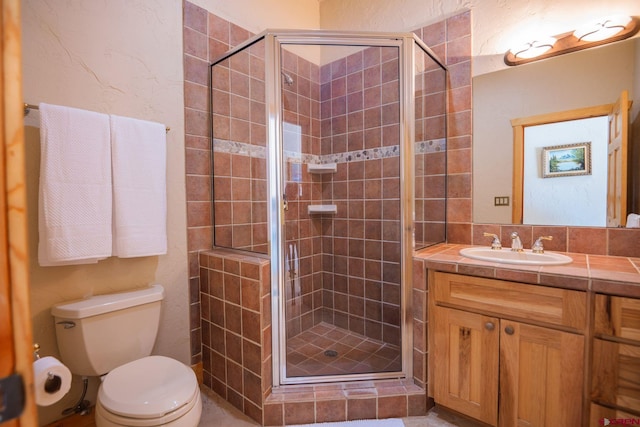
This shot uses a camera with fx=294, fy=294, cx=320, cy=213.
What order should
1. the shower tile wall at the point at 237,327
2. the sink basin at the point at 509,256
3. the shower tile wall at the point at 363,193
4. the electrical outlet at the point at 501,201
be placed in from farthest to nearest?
the shower tile wall at the point at 363,193, the electrical outlet at the point at 501,201, the shower tile wall at the point at 237,327, the sink basin at the point at 509,256

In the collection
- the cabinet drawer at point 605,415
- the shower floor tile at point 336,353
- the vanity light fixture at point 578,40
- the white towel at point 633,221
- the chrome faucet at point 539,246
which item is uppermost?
the vanity light fixture at point 578,40

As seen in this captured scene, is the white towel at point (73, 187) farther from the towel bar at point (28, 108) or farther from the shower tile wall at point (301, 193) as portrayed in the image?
the shower tile wall at point (301, 193)

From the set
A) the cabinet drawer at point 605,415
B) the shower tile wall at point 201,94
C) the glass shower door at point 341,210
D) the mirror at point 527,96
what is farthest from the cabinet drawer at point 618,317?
the shower tile wall at point 201,94

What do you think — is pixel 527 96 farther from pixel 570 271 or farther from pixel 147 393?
pixel 147 393

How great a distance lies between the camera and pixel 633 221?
150cm

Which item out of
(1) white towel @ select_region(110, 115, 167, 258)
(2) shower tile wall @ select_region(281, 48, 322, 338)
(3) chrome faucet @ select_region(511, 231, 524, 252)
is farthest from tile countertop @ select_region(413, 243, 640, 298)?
(1) white towel @ select_region(110, 115, 167, 258)

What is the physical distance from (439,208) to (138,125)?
1916 mm

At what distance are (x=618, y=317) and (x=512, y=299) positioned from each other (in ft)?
1.12

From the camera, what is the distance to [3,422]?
360 mm

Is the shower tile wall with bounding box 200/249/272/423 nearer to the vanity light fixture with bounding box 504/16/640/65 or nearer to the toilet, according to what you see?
the toilet

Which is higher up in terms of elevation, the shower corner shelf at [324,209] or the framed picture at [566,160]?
the framed picture at [566,160]

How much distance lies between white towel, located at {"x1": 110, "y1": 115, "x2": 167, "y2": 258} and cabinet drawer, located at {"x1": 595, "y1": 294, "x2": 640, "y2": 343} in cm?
205

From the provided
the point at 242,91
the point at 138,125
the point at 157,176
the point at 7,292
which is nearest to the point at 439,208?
the point at 242,91

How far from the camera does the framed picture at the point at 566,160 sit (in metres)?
1.60
